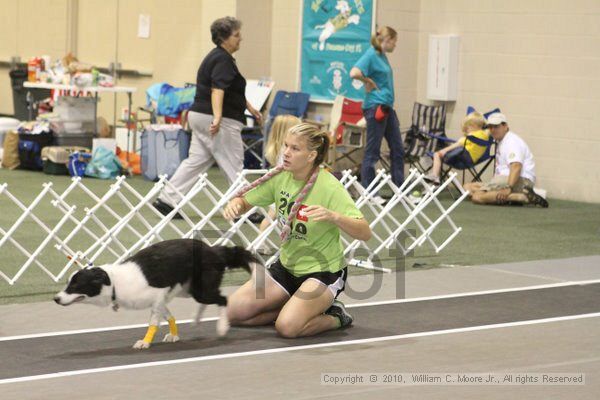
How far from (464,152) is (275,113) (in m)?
2.70

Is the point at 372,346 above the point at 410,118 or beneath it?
beneath

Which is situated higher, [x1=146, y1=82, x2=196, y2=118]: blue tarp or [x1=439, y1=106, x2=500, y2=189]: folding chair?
[x1=146, y1=82, x2=196, y2=118]: blue tarp

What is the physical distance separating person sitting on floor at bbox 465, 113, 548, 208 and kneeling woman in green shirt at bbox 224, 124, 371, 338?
554cm

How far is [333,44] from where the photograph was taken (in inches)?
512

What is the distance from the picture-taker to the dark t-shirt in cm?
869

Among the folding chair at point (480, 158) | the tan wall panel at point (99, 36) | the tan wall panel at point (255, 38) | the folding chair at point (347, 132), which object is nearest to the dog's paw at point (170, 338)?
the folding chair at point (480, 158)

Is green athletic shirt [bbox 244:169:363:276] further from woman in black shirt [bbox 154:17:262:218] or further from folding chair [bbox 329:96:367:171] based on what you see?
folding chair [bbox 329:96:367:171]

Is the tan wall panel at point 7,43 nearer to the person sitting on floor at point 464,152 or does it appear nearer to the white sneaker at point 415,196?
the person sitting on floor at point 464,152

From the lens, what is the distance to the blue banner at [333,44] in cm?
1266

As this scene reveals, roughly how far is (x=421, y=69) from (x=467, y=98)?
0.75m

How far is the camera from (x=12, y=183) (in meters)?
11.5

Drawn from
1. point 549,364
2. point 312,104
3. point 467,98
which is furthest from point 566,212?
point 549,364

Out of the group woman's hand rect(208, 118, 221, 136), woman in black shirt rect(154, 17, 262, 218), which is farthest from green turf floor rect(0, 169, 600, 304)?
woman's hand rect(208, 118, 221, 136)

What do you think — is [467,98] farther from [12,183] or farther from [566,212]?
[12,183]
